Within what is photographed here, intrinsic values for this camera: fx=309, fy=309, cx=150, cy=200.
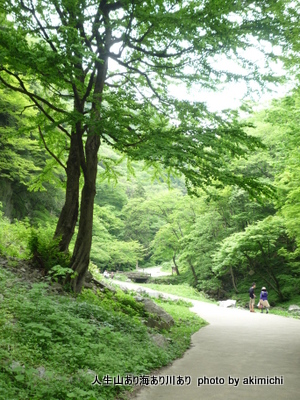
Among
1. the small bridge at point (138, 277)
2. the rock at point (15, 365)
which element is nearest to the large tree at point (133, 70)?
the rock at point (15, 365)

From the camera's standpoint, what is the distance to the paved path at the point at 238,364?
4.18 metres

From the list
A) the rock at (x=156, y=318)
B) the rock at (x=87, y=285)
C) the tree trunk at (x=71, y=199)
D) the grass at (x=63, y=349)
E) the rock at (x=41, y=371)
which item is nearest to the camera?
the grass at (x=63, y=349)

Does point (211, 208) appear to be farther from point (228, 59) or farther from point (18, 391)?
point (18, 391)

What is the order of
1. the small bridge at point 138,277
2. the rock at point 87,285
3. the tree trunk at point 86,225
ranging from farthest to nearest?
the small bridge at point 138,277 → the rock at point 87,285 → the tree trunk at point 86,225

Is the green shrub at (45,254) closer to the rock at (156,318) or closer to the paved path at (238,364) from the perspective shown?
the rock at (156,318)

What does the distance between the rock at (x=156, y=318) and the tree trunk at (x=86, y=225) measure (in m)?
2.09

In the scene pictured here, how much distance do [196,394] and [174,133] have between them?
15.5 ft

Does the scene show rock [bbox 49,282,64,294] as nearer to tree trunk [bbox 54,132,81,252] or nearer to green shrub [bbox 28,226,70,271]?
green shrub [bbox 28,226,70,271]

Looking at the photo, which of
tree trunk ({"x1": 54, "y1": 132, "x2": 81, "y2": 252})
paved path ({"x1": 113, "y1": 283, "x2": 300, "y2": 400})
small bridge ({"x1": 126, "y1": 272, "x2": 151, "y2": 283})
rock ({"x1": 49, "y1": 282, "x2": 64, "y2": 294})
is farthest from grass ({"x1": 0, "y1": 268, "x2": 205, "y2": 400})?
small bridge ({"x1": 126, "y1": 272, "x2": 151, "y2": 283})

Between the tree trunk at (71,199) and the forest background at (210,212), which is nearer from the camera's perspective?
the tree trunk at (71,199)

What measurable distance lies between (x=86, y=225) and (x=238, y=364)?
15.5 ft

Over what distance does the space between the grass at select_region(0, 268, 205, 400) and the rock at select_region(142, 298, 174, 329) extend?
1.06 metres

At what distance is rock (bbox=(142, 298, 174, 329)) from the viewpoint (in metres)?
8.04

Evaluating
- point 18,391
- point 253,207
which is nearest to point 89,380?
point 18,391
